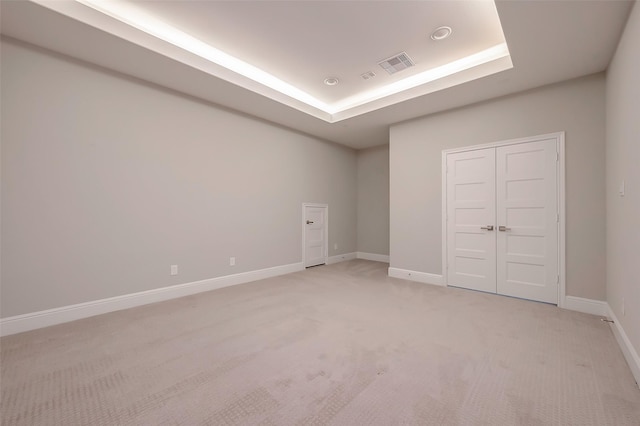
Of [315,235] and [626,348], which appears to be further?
[315,235]

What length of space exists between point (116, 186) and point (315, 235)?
3734 mm

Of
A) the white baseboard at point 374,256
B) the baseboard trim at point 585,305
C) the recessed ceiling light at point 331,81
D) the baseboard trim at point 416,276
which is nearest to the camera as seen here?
the baseboard trim at point 585,305

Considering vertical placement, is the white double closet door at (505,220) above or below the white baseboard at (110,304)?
above

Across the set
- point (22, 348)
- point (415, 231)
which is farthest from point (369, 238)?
point (22, 348)

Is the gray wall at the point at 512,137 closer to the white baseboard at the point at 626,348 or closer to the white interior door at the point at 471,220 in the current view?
the white interior door at the point at 471,220

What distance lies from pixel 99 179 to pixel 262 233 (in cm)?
248

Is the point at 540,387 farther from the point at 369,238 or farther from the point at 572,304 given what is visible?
the point at 369,238

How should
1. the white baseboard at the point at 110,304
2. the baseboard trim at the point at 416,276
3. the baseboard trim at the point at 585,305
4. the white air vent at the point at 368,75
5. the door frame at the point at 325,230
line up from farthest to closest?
1. the door frame at the point at 325,230
2. the baseboard trim at the point at 416,276
3. the white air vent at the point at 368,75
4. the baseboard trim at the point at 585,305
5. the white baseboard at the point at 110,304

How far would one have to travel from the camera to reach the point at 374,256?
22.5 feet

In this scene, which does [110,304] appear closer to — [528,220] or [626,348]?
[626,348]

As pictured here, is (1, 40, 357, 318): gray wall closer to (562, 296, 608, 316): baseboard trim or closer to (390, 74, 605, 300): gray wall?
(390, 74, 605, 300): gray wall

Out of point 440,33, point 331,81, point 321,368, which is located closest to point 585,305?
point 321,368

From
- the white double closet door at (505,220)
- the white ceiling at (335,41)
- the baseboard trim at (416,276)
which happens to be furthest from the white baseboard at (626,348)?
the white ceiling at (335,41)

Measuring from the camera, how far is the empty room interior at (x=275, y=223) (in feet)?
6.02
